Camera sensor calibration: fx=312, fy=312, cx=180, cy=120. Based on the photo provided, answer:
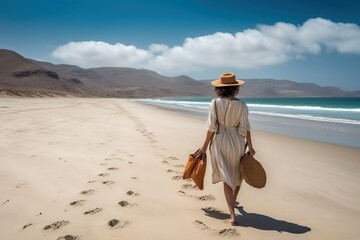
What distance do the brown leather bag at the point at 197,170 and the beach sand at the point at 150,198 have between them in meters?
0.41

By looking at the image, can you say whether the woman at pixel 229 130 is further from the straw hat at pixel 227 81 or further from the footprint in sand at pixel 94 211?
the footprint in sand at pixel 94 211

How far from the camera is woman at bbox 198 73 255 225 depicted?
385cm

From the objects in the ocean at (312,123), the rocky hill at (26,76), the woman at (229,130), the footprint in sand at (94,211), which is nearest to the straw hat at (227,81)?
the woman at (229,130)

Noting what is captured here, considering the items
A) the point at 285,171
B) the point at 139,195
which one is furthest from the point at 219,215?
the point at 285,171

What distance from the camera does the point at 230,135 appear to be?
392 centimetres

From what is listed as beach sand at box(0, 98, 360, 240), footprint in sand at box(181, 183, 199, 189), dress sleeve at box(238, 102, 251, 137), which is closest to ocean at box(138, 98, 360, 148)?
beach sand at box(0, 98, 360, 240)

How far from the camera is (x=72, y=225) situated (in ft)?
11.3

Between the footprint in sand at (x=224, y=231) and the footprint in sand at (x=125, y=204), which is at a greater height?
the footprint in sand at (x=125, y=204)

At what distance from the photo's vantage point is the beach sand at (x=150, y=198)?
353 cm

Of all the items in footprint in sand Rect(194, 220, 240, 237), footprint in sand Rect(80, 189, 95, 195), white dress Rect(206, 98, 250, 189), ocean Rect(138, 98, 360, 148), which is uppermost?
white dress Rect(206, 98, 250, 189)

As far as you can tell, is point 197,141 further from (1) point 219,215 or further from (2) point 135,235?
(2) point 135,235

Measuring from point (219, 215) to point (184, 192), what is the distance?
93 cm

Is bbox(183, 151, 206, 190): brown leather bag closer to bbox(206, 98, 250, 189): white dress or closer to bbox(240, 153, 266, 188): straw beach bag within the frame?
bbox(206, 98, 250, 189): white dress

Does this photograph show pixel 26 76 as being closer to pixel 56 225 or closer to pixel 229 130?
pixel 56 225
